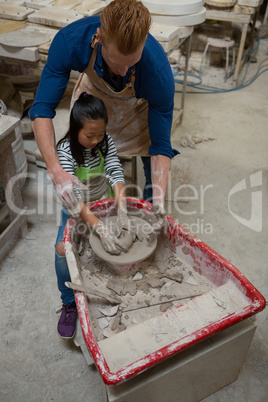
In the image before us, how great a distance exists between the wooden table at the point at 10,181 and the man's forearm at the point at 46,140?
390mm

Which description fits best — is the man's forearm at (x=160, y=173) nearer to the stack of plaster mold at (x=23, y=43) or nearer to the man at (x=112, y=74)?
the man at (x=112, y=74)

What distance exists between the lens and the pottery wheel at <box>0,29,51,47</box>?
2.52 meters

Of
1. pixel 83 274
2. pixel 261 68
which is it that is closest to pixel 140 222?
pixel 83 274

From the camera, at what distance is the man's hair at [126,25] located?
4.37ft

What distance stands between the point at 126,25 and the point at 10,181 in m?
1.40

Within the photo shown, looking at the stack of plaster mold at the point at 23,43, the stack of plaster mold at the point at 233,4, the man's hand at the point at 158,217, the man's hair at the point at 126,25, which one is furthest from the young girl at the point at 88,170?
the stack of plaster mold at the point at 233,4

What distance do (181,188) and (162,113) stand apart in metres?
1.29

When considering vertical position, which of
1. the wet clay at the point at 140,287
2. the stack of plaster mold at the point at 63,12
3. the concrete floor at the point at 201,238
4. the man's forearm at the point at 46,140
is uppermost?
the stack of plaster mold at the point at 63,12

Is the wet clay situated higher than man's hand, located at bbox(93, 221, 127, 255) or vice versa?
man's hand, located at bbox(93, 221, 127, 255)

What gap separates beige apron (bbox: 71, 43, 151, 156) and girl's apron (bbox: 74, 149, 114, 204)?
0.34 m

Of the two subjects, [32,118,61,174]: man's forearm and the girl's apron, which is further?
the girl's apron

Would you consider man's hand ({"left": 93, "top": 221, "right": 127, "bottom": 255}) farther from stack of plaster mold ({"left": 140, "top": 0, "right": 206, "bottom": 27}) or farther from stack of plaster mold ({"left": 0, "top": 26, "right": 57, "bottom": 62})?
stack of plaster mold ({"left": 140, "top": 0, "right": 206, "bottom": 27})

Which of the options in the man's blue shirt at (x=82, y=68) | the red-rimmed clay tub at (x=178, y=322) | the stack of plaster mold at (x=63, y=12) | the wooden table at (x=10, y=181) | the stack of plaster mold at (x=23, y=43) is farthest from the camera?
the stack of plaster mold at (x=63, y=12)

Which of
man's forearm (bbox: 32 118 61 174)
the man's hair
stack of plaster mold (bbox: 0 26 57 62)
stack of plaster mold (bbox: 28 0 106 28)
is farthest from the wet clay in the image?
stack of plaster mold (bbox: 28 0 106 28)
